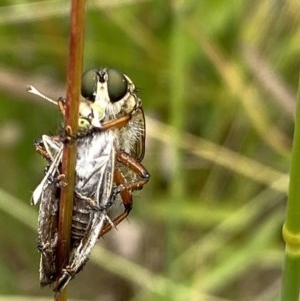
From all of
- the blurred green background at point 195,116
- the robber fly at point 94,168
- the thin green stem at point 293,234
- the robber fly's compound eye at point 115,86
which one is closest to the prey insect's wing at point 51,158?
the robber fly at point 94,168

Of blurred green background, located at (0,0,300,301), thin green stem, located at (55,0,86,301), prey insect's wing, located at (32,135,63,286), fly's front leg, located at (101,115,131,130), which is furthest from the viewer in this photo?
blurred green background, located at (0,0,300,301)

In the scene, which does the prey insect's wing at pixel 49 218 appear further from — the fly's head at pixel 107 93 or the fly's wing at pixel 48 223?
the fly's head at pixel 107 93

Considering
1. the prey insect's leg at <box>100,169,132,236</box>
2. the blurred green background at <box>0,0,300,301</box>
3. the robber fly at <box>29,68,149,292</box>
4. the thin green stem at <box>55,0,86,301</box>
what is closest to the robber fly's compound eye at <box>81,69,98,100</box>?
the robber fly at <box>29,68,149,292</box>

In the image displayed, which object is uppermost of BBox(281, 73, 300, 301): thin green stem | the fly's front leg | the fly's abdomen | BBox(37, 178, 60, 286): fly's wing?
BBox(281, 73, 300, 301): thin green stem

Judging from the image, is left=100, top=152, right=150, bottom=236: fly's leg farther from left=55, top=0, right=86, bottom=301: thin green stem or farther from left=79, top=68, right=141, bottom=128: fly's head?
left=55, top=0, right=86, bottom=301: thin green stem

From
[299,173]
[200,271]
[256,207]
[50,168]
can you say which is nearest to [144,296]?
[200,271]

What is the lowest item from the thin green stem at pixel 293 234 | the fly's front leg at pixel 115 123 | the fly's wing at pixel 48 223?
the fly's wing at pixel 48 223

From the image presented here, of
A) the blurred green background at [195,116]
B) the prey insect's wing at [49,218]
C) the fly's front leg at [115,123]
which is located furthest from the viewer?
the blurred green background at [195,116]
